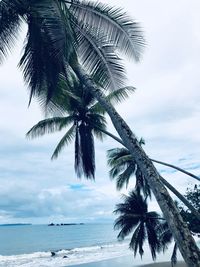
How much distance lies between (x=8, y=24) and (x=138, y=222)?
18.1 metres

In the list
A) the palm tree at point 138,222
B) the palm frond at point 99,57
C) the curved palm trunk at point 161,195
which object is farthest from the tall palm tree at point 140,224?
the curved palm trunk at point 161,195

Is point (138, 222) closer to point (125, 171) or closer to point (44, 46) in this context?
point (125, 171)

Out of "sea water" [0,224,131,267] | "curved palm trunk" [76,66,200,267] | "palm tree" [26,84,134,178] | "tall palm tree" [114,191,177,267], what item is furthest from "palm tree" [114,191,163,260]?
"curved palm trunk" [76,66,200,267]

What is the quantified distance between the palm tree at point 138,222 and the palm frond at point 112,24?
Answer: 50.5 feet

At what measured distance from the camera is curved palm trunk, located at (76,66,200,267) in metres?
7.00

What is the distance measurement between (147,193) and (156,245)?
366 centimetres

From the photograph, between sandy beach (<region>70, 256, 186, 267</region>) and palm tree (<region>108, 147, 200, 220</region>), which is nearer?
palm tree (<region>108, 147, 200, 220</region>)

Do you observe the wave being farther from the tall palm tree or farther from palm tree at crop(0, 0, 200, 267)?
palm tree at crop(0, 0, 200, 267)

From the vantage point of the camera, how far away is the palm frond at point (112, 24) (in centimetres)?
1024

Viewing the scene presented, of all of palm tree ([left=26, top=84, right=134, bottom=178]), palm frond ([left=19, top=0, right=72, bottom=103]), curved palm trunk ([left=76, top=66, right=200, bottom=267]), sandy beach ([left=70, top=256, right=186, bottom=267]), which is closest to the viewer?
curved palm trunk ([left=76, top=66, right=200, bottom=267])

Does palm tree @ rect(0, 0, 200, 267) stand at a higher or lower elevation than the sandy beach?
higher

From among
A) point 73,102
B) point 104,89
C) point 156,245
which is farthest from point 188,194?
point 104,89

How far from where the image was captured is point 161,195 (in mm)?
7828

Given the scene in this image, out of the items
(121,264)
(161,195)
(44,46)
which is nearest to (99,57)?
(44,46)
